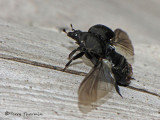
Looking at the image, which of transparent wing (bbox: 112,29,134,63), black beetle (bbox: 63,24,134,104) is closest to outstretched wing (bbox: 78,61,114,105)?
black beetle (bbox: 63,24,134,104)

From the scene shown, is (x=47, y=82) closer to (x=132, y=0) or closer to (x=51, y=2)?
(x=51, y=2)

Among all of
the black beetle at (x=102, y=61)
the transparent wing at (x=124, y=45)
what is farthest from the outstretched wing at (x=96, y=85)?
the transparent wing at (x=124, y=45)

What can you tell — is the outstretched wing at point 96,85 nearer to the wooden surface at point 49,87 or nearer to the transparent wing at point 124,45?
the wooden surface at point 49,87

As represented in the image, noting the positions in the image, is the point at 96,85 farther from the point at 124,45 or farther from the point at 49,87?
the point at 124,45

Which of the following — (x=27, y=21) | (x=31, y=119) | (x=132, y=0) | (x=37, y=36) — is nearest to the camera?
(x=31, y=119)

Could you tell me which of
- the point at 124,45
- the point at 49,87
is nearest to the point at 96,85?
the point at 49,87

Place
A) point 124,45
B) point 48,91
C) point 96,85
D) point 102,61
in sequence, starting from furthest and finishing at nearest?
point 124,45
point 102,61
point 96,85
point 48,91

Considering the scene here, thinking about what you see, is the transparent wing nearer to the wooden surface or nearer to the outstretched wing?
the wooden surface

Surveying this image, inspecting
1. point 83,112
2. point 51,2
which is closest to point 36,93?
point 83,112
